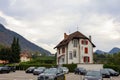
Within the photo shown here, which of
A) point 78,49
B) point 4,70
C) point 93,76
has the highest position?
point 78,49

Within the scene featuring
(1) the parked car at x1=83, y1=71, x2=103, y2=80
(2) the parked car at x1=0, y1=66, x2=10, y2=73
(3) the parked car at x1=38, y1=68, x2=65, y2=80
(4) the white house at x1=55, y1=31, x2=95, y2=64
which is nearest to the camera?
(1) the parked car at x1=83, y1=71, x2=103, y2=80

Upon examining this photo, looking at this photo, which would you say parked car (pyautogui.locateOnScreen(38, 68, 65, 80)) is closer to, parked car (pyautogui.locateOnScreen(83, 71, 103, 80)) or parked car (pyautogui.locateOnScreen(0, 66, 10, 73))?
parked car (pyautogui.locateOnScreen(83, 71, 103, 80))

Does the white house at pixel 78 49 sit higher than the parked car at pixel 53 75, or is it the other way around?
the white house at pixel 78 49

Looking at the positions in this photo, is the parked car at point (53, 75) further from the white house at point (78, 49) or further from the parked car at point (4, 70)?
the white house at point (78, 49)

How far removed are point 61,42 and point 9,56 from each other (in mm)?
23564

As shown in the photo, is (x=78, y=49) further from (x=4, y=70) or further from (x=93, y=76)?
(x=93, y=76)

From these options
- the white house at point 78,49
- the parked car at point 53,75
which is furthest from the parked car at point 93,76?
the white house at point 78,49

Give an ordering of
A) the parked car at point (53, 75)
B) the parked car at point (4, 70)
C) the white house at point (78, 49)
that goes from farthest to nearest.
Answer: the white house at point (78, 49) < the parked car at point (4, 70) < the parked car at point (53, 75)

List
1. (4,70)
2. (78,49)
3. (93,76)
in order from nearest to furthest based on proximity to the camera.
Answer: (93,76), (4,70), (78,49)

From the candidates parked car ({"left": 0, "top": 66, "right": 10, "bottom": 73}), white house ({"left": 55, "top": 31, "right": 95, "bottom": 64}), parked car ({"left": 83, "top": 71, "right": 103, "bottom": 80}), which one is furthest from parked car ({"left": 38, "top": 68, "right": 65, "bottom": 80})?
white house ({"left": 55, "top": 31, "right": 95, "bottom": 64})

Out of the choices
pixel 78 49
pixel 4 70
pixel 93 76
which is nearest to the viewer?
pixel 93 76

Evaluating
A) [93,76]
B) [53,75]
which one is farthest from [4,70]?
[93,76]

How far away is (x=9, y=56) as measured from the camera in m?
109

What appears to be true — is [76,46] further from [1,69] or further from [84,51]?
[1,69]
